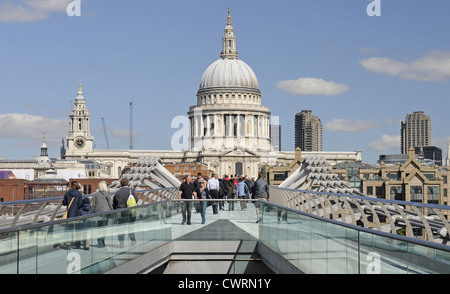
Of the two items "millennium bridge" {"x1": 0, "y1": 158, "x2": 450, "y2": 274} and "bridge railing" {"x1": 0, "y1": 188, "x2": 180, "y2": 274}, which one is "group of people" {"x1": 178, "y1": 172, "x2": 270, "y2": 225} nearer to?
"millennium bridge" {"x1": 0, "y1": 158, "x2": 450, "y2": 274}

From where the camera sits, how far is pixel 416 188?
360 feet

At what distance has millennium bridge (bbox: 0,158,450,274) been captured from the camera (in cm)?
1020

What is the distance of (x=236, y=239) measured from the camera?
22.0 meters

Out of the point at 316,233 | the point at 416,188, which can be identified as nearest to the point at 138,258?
the point at 316,233

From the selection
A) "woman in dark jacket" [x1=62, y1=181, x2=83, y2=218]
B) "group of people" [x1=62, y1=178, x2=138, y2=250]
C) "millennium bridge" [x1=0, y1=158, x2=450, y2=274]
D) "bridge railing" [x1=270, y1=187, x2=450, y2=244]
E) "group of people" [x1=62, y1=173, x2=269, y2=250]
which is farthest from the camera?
"woman in dark jacket" [x1=62, y1=181, x2=83, y2=218]

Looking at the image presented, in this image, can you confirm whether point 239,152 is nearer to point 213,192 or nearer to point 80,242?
point 213,192

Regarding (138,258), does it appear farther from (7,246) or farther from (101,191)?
(7,246)

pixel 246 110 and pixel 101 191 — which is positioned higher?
pixel 246 110

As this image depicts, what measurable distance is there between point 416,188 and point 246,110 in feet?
306

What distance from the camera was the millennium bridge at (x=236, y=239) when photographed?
10.2 metres

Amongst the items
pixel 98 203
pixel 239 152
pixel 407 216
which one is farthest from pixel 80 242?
pixel 239 152

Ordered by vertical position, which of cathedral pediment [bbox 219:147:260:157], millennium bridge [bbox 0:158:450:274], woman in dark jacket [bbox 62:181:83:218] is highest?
cathedral pediment [bbox 219:147:260:157]

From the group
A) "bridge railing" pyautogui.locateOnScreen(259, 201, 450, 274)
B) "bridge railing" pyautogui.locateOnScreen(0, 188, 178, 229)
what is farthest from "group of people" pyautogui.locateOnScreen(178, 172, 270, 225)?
"bridge railing" pyautogui.locateOnScreen(0, 188, 178, 229)

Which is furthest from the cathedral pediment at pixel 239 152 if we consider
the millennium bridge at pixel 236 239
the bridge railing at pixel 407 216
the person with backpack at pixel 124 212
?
the person with backpack at pixel 124 212
